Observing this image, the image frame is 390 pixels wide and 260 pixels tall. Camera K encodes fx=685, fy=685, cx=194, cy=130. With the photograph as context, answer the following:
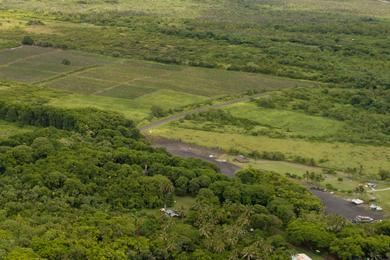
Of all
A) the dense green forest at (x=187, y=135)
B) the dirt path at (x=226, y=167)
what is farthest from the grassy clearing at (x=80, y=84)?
the dirt path at (x=226, y=167)

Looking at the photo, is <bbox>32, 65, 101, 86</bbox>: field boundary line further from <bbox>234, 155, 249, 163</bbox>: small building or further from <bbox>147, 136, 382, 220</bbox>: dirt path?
<bbox>234, 155, 249, 163</bbox>: small building

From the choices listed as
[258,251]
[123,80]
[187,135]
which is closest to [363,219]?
[258,251]

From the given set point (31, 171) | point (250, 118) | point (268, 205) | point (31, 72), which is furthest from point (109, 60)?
point (268, 205)

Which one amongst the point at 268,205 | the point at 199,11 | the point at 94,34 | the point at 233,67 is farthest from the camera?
the point at 199,11

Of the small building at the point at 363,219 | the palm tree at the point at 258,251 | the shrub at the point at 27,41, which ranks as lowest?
the small building at the point at 363,219

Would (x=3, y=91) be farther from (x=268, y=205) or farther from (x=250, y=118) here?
(x=268, y=205)

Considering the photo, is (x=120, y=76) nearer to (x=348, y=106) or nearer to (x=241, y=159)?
(x=348, y=106)

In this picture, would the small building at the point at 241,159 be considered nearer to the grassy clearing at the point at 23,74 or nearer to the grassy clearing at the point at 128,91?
the grassy clearing at the point at 128,91
